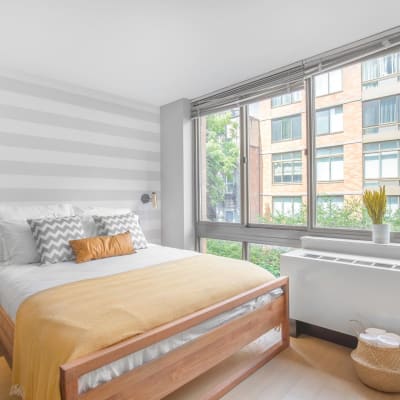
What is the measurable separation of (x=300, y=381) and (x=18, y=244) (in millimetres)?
2275

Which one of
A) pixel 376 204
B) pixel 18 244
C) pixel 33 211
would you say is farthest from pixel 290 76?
pixel 18 244

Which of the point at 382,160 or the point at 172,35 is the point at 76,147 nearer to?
the point at 172,35

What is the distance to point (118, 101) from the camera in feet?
11.8

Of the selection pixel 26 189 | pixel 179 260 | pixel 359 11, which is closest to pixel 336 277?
pixel 179 260

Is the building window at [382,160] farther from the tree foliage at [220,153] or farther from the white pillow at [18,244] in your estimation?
the white pillow at [18,244]

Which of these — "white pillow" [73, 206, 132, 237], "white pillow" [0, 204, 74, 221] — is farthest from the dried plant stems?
"white pillow" [0, 204, 74, 221]

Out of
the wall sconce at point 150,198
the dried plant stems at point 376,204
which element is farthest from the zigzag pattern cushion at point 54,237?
the dried plant stems at point 376,204

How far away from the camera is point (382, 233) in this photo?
2252mm

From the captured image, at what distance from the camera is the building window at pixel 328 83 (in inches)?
105

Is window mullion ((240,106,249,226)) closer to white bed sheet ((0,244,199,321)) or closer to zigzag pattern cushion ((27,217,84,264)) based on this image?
white bed sheet ((0,244,199,321))

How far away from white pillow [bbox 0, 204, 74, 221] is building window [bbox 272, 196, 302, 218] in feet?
6.78

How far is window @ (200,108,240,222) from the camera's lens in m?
3.48

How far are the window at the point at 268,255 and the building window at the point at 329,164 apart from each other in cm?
81

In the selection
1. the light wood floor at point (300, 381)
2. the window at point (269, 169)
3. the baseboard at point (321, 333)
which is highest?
the window at point (269, 169)
